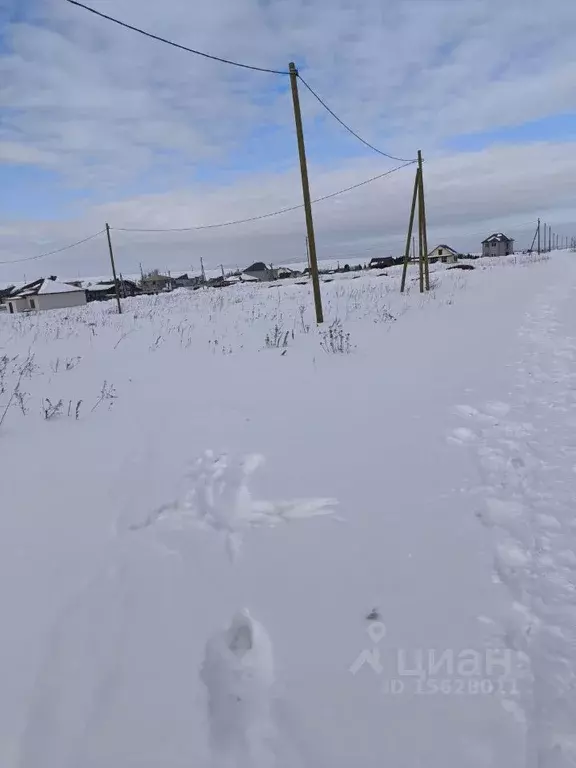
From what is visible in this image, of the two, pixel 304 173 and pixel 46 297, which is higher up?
pixel 304 173

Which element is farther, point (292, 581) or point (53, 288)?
point (53, 288)

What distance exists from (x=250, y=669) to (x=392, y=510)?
126 centimetres

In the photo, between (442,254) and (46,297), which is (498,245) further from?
(46,297)

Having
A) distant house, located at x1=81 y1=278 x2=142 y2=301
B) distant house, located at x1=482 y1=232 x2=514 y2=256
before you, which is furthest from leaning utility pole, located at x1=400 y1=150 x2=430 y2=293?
distant house, located at x1=482 y1=232 x2=514 y2=256

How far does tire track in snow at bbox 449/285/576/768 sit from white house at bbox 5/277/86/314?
183ft

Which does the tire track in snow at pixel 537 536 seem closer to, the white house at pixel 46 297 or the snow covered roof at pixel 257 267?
the white house at pixel 46 297

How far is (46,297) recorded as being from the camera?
52.4 m

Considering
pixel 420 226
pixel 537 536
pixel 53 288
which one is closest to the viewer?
pixel 537 536

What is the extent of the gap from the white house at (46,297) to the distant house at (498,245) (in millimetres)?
70952

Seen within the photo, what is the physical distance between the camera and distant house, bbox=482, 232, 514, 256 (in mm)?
82562

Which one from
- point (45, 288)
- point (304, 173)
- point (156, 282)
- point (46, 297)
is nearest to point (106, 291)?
point (45, 288)

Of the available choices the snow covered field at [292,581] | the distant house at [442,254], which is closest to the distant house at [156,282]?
the distant house at [442,254]

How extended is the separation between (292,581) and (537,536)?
4.21 feet

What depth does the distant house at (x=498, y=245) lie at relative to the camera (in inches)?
3250
